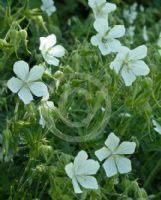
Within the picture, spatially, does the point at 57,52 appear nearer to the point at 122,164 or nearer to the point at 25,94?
the point at 25,94

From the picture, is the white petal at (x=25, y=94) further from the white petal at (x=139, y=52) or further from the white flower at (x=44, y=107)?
the white petal at (x=139, y=52)

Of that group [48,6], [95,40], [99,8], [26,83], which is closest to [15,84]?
[26,83]

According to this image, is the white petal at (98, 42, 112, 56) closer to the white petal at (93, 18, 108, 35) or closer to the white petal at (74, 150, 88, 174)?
the white petal at (93, 18, 108, 35)

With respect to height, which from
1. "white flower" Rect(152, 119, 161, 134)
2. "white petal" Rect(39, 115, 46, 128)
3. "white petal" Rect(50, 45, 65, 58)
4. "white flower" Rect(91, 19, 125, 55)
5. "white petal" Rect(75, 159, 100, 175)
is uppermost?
"white flower" Rect(91, 19, 125, 55)

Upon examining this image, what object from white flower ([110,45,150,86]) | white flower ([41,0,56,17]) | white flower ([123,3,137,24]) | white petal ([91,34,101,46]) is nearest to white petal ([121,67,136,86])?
white flower ([110,45,150,86])

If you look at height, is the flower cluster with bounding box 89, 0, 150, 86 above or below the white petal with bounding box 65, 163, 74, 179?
above

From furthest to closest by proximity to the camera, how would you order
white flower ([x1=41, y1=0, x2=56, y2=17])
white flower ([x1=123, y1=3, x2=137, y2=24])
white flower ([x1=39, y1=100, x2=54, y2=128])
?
1. white flower ([x1=123, y1=3, x2=137, y2=24])
2. white flower ([x1=41, y1=0, x2=56, y2=17])
3. white flower ([x1=39, y1=100, x2=54, y2=128])
